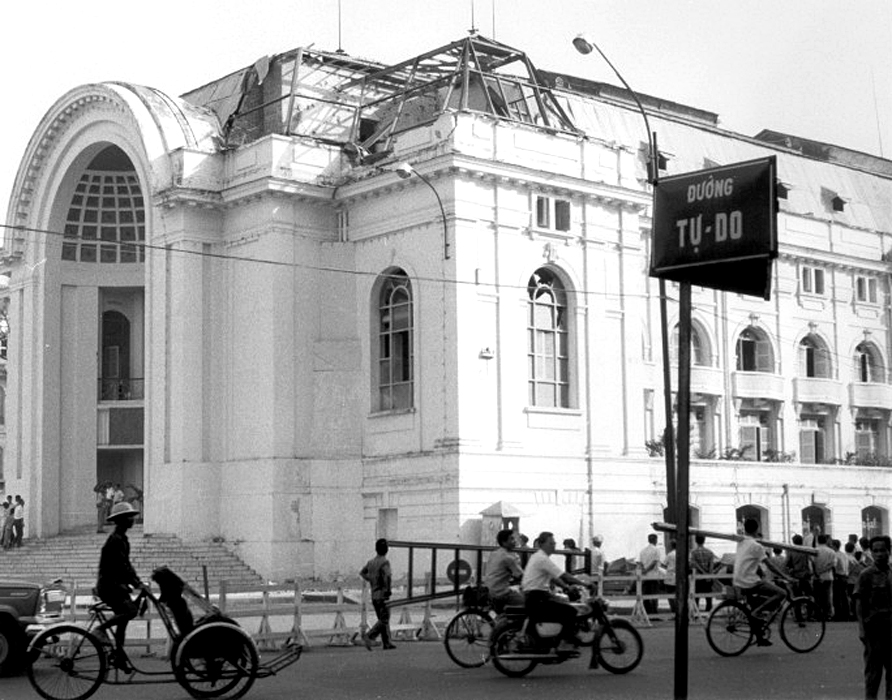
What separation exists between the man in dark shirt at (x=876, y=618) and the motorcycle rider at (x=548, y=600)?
4033 millimetres

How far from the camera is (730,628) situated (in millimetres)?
18703

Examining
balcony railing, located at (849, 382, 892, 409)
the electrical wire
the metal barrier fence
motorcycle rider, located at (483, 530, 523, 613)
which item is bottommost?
the metal barrier fence

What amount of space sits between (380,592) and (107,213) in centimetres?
2625

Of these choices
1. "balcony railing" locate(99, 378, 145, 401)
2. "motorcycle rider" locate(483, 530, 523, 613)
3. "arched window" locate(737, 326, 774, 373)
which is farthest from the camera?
"arched window" locate(737, 326, 774, 373)

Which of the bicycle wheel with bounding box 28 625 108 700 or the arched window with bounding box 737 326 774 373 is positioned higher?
the arched window with bounding box 737 326 774 373

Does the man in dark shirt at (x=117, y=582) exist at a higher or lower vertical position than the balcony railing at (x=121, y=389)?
lower

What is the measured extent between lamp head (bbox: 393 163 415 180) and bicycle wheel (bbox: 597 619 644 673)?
19.2 metres

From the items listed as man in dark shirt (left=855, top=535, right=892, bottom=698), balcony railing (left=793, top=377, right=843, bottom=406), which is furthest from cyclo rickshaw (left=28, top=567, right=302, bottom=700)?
balcony railing (left=793, top=377, right=843, bottom=406)

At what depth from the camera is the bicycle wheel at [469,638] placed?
17.7m

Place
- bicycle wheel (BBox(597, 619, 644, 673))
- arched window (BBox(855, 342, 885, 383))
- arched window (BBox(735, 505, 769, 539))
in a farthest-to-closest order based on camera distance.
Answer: arched window (BBox(855, 342, 885, 383)) → arched window (BBox(735, 505, 769, 539)) → bicycle wheel (BBox(597, 619, 644, 673))

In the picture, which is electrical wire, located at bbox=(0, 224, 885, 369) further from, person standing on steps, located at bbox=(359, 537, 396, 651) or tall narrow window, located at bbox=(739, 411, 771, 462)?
person standing on steps, located at bbox=(359, 537, 396, 651)

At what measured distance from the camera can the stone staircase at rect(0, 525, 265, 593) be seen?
35.4 metres

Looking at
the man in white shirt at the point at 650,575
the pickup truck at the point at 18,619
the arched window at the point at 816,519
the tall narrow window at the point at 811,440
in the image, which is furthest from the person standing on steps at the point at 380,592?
the tall narrow window at the point at 811,440

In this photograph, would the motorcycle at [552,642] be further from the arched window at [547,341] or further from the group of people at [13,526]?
the group of people at [13,526]
